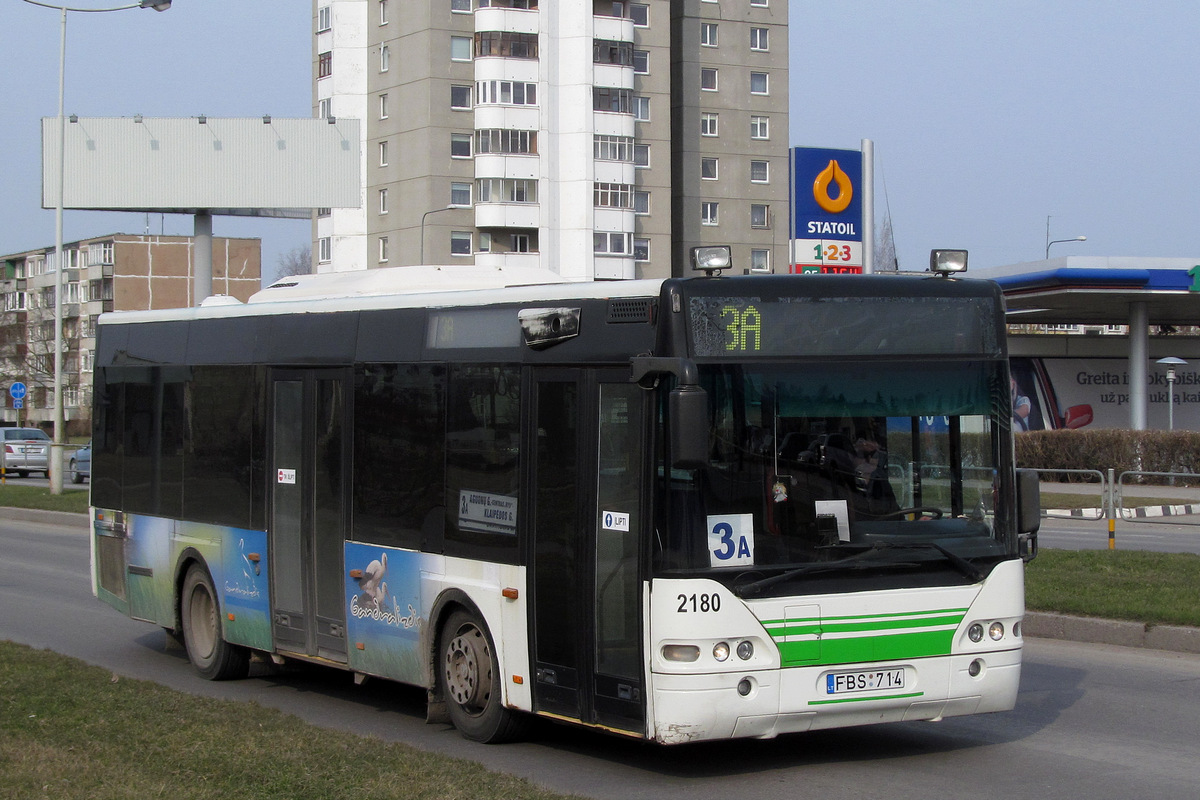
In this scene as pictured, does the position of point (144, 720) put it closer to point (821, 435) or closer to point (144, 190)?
point (821, 435)

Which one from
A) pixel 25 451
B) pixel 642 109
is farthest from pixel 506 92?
pixel 25 451

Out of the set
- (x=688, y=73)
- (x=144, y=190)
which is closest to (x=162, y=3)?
(x=144, y=190)

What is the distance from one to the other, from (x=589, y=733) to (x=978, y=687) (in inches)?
95.6

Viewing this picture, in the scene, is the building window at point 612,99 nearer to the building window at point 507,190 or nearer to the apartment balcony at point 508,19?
the apartment balcony at point 508,19

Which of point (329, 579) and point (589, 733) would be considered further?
point (329, 579)

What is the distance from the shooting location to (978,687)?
786 cm

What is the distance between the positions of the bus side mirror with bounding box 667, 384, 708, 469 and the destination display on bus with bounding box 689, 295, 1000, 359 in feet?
1.71

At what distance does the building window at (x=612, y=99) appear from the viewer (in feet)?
266

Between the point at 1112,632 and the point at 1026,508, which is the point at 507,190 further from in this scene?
the point at 1026,508

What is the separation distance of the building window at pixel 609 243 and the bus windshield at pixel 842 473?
243 ft

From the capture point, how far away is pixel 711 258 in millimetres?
7582

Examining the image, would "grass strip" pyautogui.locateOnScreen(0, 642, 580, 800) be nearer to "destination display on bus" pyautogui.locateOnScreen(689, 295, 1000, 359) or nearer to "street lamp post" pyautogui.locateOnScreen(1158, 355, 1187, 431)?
"destination display on bus" pyautogui.locateOnScreen(689, 295, 1000, 359)

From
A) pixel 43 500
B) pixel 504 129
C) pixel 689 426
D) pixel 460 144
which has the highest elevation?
pixel 504 129

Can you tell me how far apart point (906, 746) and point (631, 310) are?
9.86 feet
